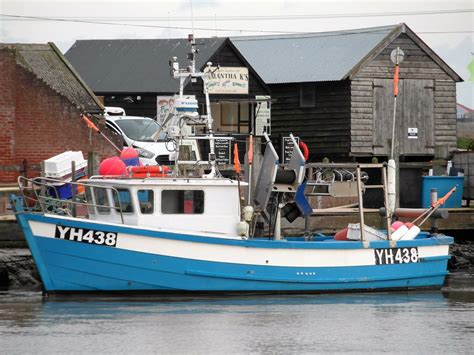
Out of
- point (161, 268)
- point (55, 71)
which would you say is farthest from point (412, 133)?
point (161, 268)

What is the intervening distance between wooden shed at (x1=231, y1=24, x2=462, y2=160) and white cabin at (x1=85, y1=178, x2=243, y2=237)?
1834cm

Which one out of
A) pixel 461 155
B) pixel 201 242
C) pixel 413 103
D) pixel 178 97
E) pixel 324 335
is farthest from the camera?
pixel 413 103

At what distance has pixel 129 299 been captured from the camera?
63.0ft

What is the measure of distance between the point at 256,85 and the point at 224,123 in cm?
163

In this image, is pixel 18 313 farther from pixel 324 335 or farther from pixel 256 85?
pixel 256 85

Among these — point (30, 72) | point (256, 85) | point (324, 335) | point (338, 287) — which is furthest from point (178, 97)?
point (256, 85)

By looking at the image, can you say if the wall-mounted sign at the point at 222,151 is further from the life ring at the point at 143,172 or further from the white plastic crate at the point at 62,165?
the life ring at the point at 143,172

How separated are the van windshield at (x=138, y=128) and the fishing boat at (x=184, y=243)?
10804 millimetres

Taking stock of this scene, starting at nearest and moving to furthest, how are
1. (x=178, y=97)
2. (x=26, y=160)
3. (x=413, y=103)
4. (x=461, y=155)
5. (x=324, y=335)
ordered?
(x=324, y=335) → (x=178, y=97) → (x=26, y=160) → (x=461, y=155) → (x=413, y=103)

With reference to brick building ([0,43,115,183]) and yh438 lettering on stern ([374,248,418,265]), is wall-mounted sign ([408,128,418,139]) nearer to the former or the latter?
brick building ([0,43,115,183])

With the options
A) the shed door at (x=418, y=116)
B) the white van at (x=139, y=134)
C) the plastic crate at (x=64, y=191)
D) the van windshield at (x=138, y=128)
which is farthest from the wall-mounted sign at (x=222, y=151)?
the shed door at (x=418, y=116)

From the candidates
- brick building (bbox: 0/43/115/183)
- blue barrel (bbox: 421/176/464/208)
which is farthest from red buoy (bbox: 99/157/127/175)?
blue barrel (bbox: 421/176/464/208)

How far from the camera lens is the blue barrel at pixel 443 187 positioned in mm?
26391

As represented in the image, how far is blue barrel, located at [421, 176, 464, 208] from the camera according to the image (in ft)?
86.6
